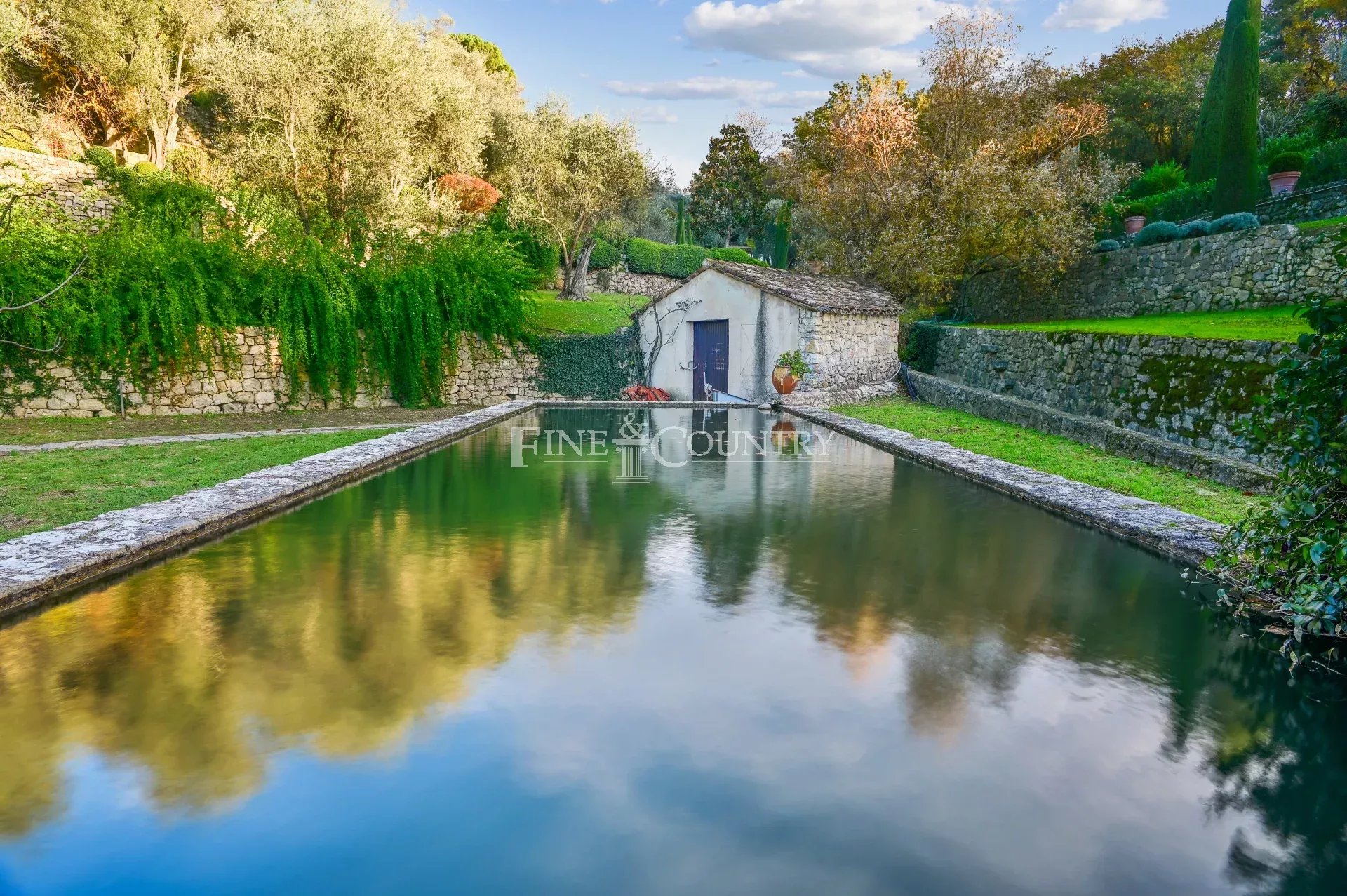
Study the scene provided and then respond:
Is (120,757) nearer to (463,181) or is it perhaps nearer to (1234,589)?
(1234,589)

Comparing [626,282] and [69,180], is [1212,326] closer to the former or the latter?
[626,282]

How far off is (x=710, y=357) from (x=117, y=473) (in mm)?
15107

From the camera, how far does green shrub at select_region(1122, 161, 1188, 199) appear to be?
81.0 ft

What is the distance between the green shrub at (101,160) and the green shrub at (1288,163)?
30623 mm

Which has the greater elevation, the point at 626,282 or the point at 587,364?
the point at 626,282

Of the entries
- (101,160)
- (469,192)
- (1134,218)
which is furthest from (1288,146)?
(101,160)

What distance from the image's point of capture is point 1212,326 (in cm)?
1452

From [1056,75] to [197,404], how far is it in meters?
31.1

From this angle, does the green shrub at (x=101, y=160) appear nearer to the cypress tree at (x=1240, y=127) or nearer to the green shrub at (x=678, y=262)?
the green shrub at (x=678, y=262)

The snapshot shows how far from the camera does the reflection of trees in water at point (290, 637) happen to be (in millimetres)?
3270

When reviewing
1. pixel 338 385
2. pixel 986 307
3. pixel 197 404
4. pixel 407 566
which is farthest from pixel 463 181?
pixel 407 566

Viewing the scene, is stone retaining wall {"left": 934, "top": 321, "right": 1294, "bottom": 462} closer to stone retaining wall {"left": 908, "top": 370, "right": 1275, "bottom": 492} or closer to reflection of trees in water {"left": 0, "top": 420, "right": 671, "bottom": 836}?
stone retaining wall {"left": 908, "top": 370, "right": 1275, "bottom": 492}

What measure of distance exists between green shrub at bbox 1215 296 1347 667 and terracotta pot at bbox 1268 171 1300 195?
19813mm

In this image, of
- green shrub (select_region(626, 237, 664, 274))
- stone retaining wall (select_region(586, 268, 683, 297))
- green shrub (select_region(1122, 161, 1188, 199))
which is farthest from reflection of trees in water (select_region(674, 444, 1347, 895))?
green shrub (select_region(626, 237, 664, 274))
